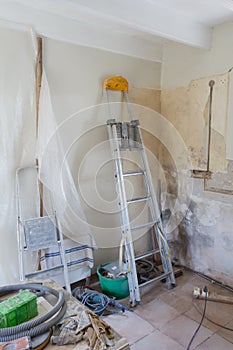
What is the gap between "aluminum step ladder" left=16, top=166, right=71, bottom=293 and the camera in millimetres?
2238

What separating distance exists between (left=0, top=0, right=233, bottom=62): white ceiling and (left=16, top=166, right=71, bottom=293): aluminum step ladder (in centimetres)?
124

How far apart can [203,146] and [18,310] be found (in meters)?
2.36

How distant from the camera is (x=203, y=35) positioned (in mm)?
2668

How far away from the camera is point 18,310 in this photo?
3.91ft

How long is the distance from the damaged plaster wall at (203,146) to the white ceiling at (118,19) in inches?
9.7

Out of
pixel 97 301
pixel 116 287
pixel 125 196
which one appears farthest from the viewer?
pixel 125 196

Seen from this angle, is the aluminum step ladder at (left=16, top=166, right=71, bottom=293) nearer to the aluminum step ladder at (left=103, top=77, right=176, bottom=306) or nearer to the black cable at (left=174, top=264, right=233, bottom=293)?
the aluminum step ladder at (left=103, top=77, right=176, bottom=306)

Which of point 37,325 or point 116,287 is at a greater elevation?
point 37,325

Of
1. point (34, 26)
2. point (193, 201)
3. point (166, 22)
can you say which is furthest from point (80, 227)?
point (166, 22)

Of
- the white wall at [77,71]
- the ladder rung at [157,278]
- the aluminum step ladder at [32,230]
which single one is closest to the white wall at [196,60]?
the white wall at [77,71]

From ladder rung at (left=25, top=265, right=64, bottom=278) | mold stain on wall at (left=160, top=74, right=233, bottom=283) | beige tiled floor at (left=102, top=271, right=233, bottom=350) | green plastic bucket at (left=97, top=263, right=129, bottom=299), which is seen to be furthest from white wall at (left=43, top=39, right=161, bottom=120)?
beige tiled floor at (left=102, top=271, right=233, bottom=350)

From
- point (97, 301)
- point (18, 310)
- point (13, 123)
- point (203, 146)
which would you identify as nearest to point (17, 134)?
point (13, 123)

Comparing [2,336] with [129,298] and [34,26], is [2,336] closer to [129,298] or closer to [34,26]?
[129,298]

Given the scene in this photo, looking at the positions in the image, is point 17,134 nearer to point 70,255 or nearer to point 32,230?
point 32,230
